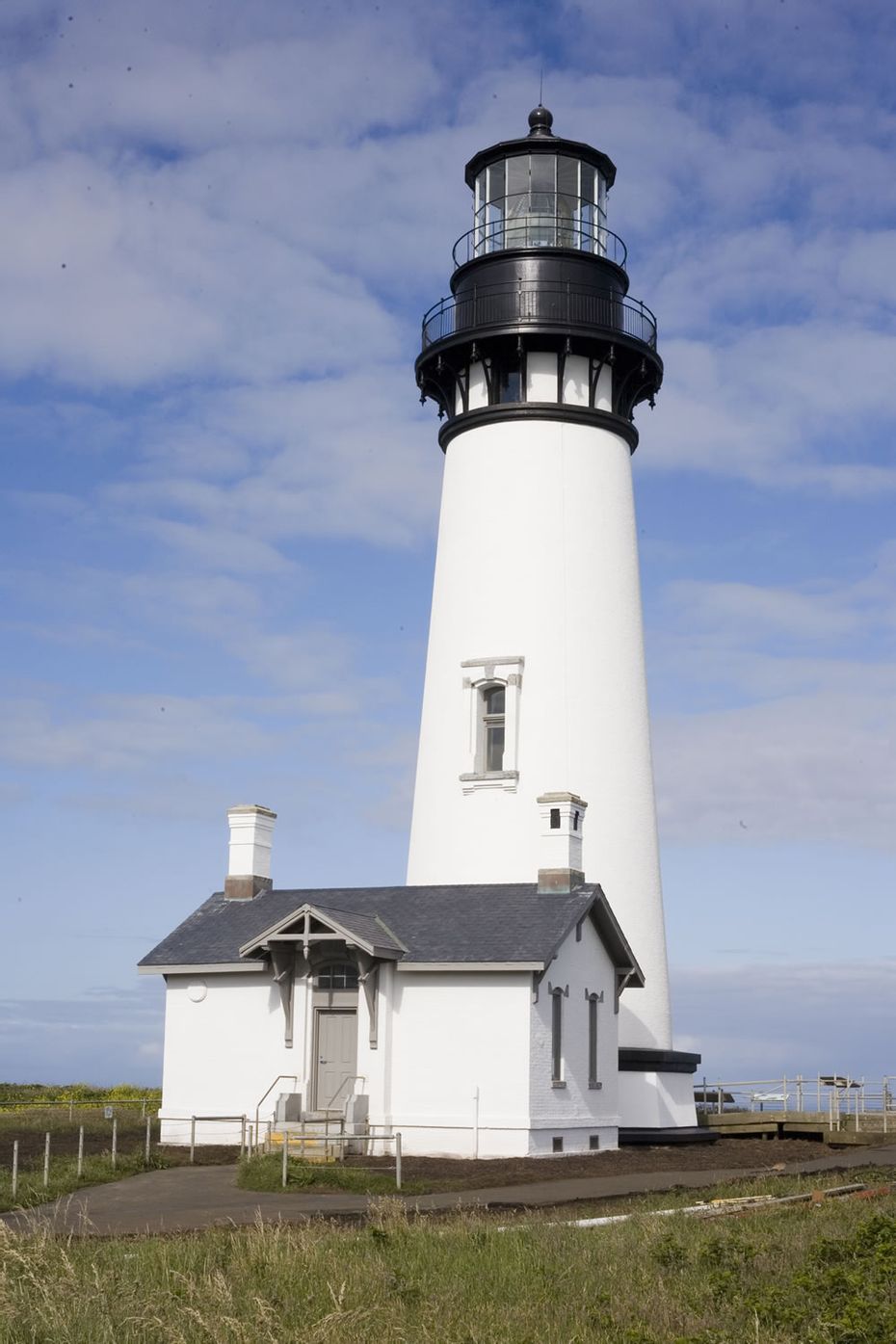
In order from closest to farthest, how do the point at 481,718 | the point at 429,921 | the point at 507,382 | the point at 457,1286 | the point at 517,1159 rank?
the point at 457,1286
the point at 517,1159
the point at 429,921
the point at 481,718
the point at 507,382

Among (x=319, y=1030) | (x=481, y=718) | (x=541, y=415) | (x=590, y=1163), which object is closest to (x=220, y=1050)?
(x=319, y=1030)

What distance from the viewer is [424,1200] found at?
60.7 ft

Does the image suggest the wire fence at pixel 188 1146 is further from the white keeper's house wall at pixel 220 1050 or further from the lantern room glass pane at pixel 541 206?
the lantern room glass pane at pixel 541 206

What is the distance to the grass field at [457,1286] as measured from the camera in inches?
388

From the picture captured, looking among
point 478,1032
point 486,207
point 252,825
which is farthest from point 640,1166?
point 486,207

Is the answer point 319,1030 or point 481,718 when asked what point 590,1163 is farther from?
point 481,718

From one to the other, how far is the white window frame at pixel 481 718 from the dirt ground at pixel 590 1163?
6888 millimetres

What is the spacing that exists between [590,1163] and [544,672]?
9.20 m

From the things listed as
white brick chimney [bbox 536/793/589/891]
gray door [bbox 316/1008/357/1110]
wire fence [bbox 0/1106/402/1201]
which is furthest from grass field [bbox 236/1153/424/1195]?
white brick chimney [bbox 536/793/589/891]

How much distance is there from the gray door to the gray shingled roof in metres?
1.64

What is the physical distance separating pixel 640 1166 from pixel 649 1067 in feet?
18.3

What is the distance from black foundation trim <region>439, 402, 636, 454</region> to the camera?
101ft

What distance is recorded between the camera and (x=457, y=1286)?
11367 millimetres

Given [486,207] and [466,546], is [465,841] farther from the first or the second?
[486,207]
